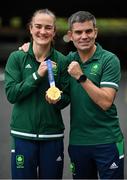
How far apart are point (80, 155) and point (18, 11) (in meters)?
28.8

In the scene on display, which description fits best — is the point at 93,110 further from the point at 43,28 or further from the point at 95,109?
the point at 43,28

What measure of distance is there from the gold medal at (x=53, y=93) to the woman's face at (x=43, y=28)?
1.36ft

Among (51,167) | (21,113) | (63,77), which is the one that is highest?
(63,77)

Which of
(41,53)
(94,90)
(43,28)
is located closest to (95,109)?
(94,90)

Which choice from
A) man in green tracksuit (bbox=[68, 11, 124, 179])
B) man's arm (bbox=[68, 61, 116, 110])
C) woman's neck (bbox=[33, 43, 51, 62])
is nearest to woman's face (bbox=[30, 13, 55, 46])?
woman's neck (bbox=[33, 43, 51, 62])

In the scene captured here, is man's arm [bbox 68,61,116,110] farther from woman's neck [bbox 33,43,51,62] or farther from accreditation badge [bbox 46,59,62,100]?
woman's neck [bbox 33,43,51,62]

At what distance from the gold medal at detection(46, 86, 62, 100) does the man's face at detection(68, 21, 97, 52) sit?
0.44 meters

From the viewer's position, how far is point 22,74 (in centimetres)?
398

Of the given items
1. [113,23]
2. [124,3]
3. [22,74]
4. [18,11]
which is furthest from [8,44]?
[22,74]

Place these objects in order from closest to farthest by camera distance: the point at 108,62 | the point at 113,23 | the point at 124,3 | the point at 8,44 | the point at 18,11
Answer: the point at 108,62, the point at 8,44, the point at 124,3, the point at 18,11, the point at 113,23

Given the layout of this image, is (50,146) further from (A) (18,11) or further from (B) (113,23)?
(B) (113,23)

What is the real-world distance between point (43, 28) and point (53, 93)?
552 mm

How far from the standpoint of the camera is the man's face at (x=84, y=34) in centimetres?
389

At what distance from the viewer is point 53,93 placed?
3.73m
